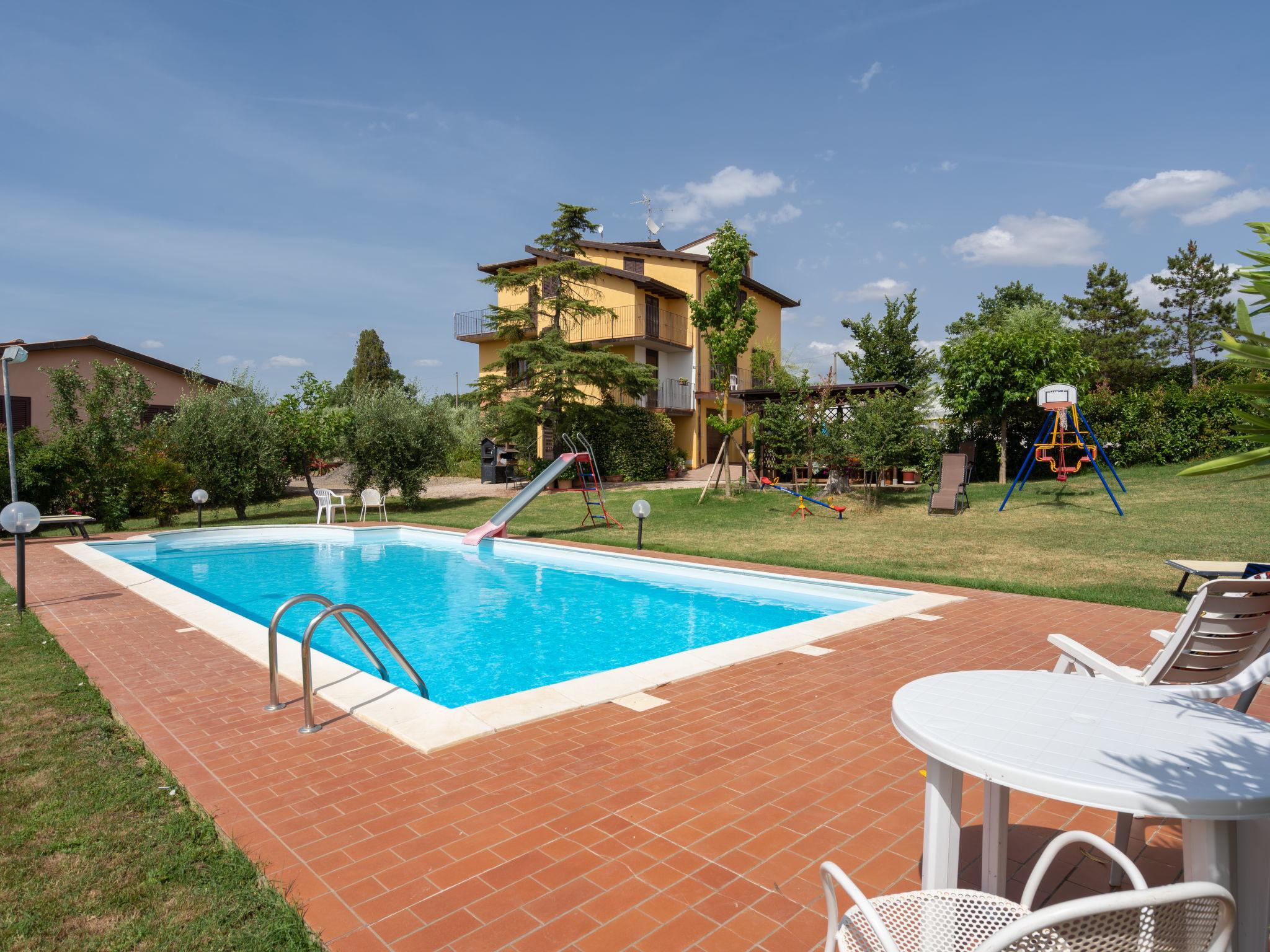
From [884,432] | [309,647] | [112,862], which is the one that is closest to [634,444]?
[884,432]

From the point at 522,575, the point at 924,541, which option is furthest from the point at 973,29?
the point at 522,575

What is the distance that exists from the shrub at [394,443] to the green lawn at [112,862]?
15.9 meters

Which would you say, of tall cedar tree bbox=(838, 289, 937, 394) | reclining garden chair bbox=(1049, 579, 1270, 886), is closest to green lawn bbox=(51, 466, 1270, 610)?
reclining garden chair bbox=(1049, 579, 1270, 886)

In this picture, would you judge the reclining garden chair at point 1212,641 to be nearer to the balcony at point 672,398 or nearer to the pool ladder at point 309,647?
the pool ladder at point 309,647

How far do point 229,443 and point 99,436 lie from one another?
2657 millimetres

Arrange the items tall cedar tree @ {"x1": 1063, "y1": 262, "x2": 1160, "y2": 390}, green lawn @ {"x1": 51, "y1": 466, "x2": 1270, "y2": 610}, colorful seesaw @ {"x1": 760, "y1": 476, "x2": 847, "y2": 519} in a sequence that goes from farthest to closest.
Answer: tall cedar tree @ {"x1": 1063, "y1": 262, "x2": 1160, "y2": 390}, colorful seesaw @ {"x1": 760, "y1": 476, "x2": 847, "y2": 519}, green lawn @ {"x1": 51, "y1": 466, "x2": 1270, "y2": 610}

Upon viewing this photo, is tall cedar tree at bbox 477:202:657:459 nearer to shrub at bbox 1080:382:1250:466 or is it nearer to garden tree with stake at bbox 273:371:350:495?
garden tree with stake at bbox 273:371:350:495

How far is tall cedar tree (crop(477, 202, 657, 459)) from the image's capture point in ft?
76.5

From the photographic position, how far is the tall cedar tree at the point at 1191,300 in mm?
37469

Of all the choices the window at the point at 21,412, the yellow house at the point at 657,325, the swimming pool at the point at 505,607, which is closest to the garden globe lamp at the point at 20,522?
the swimming pool at the point at 505,607

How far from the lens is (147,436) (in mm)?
18234

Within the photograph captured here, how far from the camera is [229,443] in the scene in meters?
18.3

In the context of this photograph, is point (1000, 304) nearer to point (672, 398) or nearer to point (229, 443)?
point (672, 398)

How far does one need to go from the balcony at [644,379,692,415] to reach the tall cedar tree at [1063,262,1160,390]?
21145 mm
